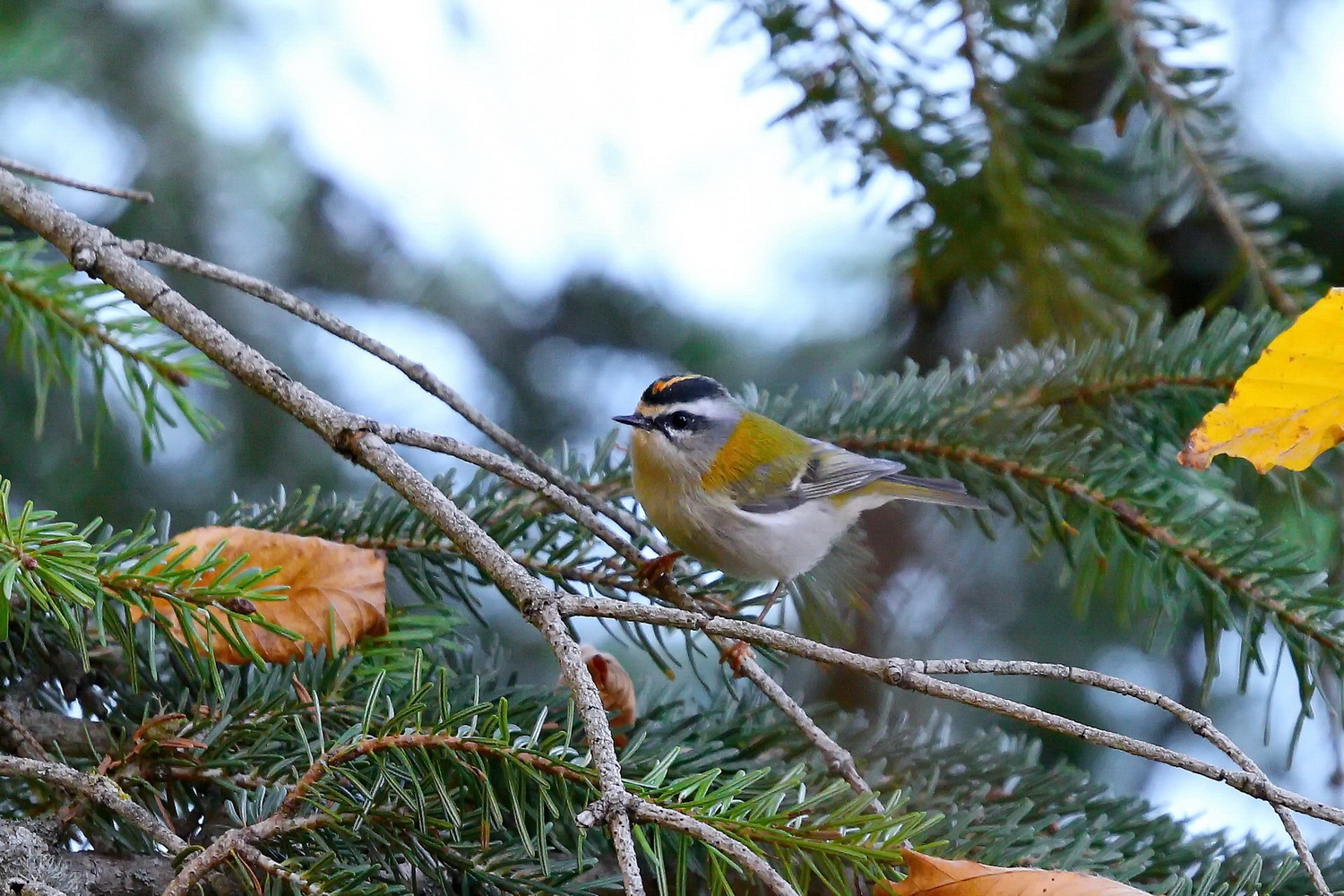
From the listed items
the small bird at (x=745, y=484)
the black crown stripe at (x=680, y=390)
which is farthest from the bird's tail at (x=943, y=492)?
the black crown stripe at (x=680, y=390)

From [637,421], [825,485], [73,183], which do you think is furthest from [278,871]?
[825,485]

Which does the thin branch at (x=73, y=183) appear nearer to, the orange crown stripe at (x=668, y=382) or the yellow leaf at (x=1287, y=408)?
the orange crown stripe at (x=668, y=382)

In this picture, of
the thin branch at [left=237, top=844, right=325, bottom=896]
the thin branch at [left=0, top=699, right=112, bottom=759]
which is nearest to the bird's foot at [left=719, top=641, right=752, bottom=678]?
the thin branch at [left=237, top=844, right=325, bottom=896]

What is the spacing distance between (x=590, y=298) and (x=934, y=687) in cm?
159

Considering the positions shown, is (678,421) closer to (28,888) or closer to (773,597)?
(773,597)

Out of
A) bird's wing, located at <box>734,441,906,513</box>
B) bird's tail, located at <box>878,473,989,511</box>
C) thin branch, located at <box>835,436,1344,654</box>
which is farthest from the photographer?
bird's wing, located at <box>734,441,906,513</box>

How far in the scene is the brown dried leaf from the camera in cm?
102

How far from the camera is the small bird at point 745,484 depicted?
1.59 meters

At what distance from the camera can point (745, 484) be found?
191 centimetres

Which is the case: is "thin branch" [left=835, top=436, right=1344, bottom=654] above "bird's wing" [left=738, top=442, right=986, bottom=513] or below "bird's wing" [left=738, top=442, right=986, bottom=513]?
above

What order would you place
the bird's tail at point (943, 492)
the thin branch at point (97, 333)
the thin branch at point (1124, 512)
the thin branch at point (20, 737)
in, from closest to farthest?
the thin branch at point (20, 737) < the thin branch at point (1124, 512) < the thin branch at point (97, 333) < the bird's tail at point (943, 492)

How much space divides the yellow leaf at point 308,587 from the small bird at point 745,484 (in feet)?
1.69

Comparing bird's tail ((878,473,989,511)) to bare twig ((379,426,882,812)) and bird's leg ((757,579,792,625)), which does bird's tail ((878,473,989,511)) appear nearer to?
bird's leg ((757,579,792,625))

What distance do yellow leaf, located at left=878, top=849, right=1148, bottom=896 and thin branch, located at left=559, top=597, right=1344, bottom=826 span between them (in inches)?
4.3
